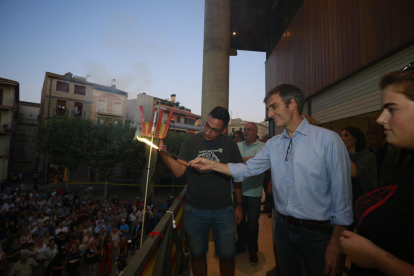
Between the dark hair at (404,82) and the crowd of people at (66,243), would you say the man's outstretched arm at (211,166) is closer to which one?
the dark hair at (404,82)

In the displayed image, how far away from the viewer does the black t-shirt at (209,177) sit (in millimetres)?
2621

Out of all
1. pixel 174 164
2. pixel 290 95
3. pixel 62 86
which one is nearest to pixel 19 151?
pixel 62 86

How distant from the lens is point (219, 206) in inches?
103

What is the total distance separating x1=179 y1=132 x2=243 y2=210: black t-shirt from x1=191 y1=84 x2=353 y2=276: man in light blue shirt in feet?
2.70

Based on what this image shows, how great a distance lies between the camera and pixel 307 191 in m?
1.77

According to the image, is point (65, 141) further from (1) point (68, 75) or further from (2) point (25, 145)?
(2) point (25, 145)

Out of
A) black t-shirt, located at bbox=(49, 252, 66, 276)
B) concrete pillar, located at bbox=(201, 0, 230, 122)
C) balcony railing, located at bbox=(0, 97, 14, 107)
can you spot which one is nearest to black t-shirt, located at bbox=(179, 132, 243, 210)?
concrete pillar, located at bbox=(201, 0, 230, 122)

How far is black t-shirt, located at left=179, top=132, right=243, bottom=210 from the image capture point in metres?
2.62

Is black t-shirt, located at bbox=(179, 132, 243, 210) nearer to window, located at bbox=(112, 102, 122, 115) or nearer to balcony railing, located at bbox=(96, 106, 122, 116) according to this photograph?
window, located at bbox=(112, 102, 122, 115)

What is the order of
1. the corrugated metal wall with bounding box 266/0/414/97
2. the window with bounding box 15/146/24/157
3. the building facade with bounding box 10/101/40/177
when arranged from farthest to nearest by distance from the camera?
the window with bounding box 15/146/24/157 < the building facade with bounding box 10/101/40/177 < the corrugated metal wall with bounding box 266/0/414/97

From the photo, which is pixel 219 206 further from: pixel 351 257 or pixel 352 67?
pixel 352 67

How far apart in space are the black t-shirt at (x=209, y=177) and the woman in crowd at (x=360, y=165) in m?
1.50

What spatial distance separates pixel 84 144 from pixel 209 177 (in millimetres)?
23986

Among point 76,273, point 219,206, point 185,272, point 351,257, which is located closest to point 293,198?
point 351,257
